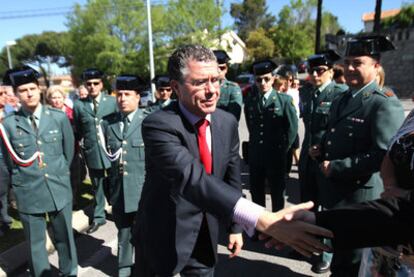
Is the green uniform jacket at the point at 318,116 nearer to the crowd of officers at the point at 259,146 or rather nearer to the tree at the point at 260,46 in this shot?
the crowd of officers at the point at 259,146

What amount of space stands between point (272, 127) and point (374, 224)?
276cm

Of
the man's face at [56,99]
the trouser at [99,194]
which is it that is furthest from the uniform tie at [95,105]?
the man's face at [56,99]

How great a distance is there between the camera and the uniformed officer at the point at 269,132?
416 cm

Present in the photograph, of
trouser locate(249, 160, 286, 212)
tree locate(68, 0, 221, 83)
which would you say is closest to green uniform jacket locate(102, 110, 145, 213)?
trouser locate(249, 160, 286, 212)

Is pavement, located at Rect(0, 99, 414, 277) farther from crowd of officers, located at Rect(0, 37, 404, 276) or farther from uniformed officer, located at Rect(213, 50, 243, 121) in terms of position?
uniformed officer, located at Rect(213, 50, 243, 121)

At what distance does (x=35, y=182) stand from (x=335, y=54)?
11.5ft

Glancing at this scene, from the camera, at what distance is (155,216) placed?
2.04 metres

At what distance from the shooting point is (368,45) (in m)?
2.70

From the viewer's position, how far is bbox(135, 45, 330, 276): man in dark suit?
1708mm

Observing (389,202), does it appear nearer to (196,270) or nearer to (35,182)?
(196,270)

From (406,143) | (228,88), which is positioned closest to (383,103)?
(406,143)

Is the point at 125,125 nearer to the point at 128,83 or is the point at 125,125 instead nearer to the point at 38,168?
the point at 128,83

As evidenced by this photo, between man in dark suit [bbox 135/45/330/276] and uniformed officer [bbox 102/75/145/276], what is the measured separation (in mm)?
1030

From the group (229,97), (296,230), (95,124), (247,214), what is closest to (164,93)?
(229,97)
